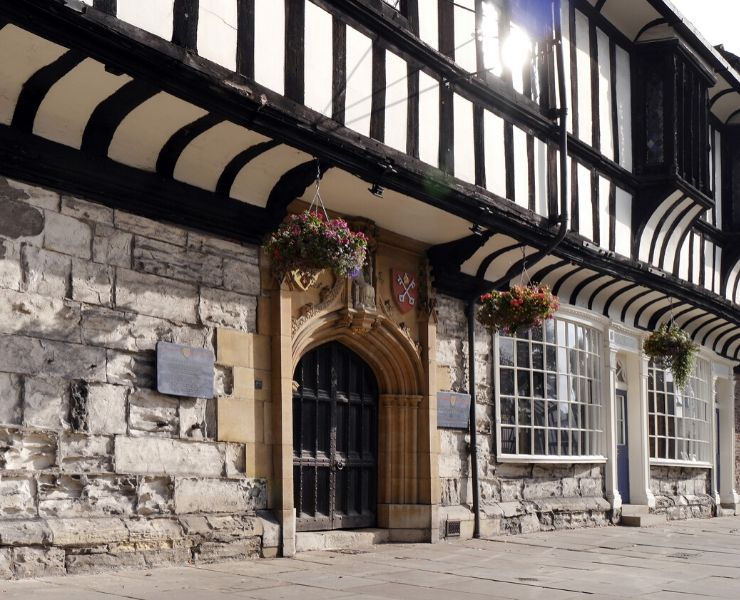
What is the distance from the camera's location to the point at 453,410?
10875 mm

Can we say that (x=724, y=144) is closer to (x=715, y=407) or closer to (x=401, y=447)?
(x=715, y=407)

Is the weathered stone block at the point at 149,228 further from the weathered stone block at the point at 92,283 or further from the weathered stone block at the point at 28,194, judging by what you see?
the weathered stone block at the point at 28,194

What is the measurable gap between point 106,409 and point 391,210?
3498 millimetres

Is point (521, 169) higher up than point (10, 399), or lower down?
higher up

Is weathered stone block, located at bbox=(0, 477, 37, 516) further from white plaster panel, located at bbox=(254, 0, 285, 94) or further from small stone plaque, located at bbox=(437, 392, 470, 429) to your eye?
small stone plaque, located at bbox=(437, 392, 470, 429)

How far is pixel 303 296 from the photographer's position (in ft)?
30.0

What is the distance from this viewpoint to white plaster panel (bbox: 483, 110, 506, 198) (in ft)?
33.9

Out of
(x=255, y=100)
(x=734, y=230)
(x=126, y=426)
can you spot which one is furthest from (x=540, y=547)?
(x=734, y=230)

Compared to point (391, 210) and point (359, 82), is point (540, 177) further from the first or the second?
point (359, 82)

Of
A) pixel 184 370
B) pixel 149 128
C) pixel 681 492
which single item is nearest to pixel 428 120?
pixel 149 128

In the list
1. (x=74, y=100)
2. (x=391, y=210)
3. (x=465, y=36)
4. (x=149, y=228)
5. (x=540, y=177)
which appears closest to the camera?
(x=74, y=100)

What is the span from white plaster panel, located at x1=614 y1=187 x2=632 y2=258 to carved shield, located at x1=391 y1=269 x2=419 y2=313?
3.61 metres

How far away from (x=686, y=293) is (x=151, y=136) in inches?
372

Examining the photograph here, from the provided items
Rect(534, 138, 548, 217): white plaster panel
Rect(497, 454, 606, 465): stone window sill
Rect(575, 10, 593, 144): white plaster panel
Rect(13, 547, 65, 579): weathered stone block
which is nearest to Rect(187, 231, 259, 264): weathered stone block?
Rect(13, 547, 65, 579): weathered stone block
